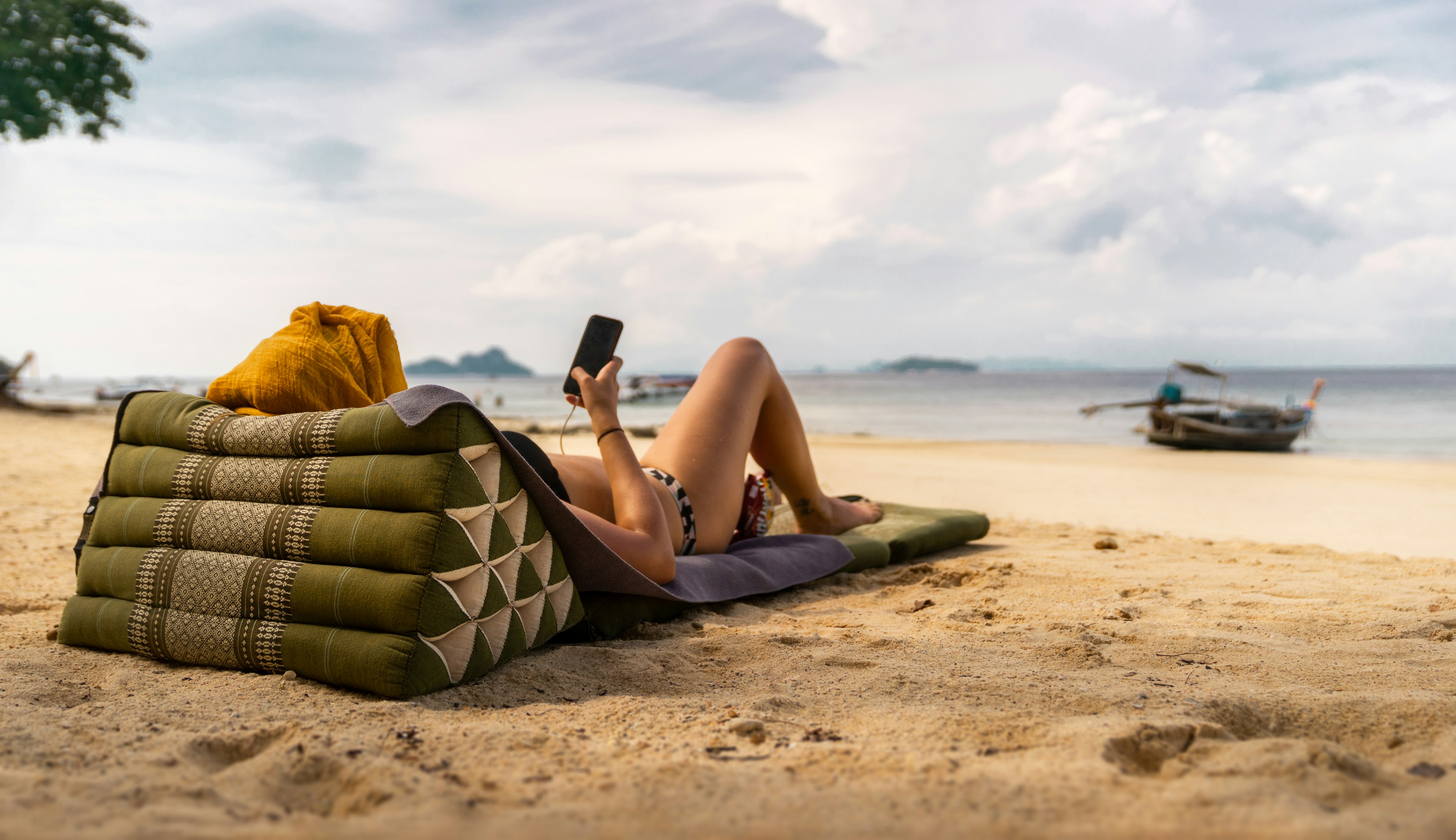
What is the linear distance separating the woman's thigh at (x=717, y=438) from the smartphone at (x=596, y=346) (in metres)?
0.36

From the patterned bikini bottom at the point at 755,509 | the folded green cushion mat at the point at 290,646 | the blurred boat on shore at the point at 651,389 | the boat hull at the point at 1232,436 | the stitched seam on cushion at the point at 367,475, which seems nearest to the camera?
the folded green cushion mat at the point at 290,646

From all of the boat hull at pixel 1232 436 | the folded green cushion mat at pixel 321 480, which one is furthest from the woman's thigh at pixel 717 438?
the boat hull at pixel 1232 436

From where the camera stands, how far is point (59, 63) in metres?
16.8

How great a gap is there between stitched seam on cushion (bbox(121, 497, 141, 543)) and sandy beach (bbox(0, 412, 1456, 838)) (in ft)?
1.05

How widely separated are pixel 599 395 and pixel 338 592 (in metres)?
0.89

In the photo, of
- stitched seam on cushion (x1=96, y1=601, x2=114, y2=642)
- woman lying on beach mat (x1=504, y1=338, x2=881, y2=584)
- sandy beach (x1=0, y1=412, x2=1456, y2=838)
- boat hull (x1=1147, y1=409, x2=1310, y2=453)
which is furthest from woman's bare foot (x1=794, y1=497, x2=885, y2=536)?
boat hull (x1=1147, y1=409, x2=1310, y2=453)

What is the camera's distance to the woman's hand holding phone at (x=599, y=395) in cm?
247

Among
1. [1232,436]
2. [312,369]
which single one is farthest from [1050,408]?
[312,369]

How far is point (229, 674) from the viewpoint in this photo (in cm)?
206

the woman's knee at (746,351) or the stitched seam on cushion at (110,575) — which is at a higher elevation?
the woman's knee at (746,351)

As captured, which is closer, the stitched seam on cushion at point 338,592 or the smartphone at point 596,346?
the stitched seam on cushion at point 338,592

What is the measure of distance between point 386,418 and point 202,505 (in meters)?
0.66

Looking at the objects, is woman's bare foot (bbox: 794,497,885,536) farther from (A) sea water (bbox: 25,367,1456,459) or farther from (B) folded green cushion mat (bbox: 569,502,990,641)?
(A) sea water (bbox: 25,367,1456,459)

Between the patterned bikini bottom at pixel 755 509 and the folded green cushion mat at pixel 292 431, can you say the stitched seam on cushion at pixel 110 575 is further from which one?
the patterned bikini bottom at pixel 755 509
